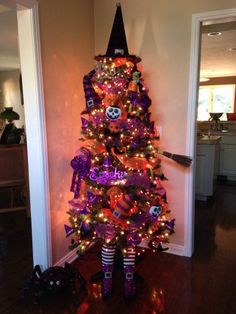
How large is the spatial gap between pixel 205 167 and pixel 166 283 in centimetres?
208

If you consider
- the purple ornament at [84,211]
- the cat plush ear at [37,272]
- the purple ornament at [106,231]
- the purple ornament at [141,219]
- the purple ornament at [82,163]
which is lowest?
the cat plush ear at [37,272]

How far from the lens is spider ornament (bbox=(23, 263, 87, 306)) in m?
1.94

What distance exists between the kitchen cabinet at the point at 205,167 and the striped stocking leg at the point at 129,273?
219cm

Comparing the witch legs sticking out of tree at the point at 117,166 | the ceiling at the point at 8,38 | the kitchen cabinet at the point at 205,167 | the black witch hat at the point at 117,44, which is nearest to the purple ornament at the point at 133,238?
the witch legs sticking out of tree at the point at 117,166

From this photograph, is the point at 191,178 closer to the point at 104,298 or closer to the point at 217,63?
the point at 104,298

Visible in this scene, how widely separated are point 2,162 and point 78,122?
1.42 meters

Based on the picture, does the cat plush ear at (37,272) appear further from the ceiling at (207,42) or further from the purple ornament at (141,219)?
the ceiling at (207,42)

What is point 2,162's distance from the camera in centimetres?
331

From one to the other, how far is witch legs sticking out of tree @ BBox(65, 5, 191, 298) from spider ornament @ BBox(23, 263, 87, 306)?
0.65ft

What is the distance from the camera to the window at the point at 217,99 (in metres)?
8.99

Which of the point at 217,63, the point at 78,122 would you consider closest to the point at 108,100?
the point at 78,122

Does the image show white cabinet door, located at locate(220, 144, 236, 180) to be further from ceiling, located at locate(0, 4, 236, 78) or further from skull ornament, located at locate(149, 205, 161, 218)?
skull ornament, located at locate(149, 205, 161, 218)

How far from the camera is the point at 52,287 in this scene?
1.95 meters

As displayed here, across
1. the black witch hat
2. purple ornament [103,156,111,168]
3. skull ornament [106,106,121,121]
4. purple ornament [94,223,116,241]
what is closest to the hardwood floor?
purple ornament [94,223,116,241]
